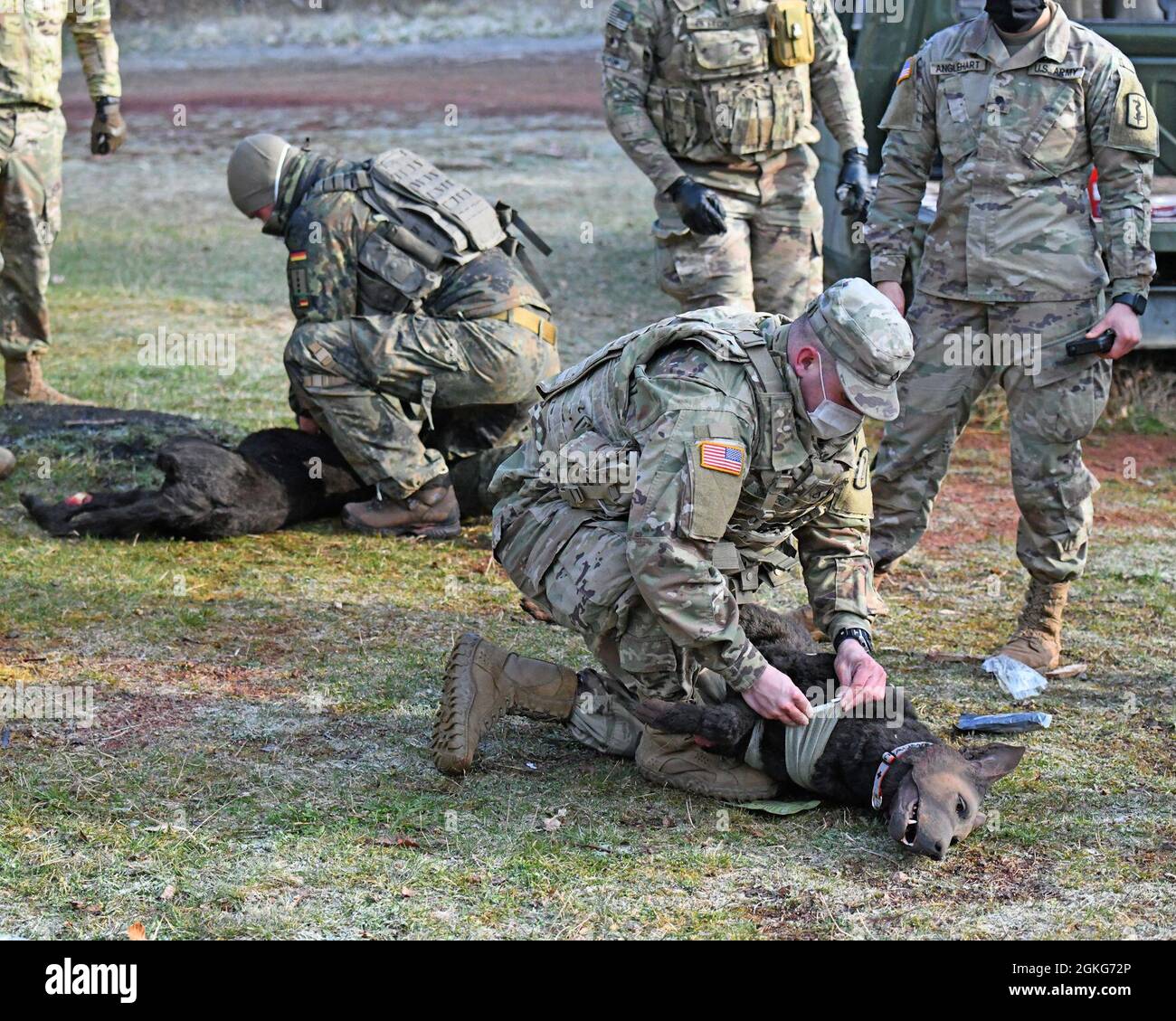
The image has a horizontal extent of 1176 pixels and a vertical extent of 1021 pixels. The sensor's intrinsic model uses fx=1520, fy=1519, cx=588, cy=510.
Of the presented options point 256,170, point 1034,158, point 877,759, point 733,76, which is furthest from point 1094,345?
point 256,170

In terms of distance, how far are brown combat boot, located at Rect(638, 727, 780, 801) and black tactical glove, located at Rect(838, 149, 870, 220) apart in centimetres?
291

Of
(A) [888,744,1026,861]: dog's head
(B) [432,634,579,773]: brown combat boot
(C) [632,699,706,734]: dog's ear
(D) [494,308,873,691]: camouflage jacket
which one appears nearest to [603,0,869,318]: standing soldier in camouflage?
(D) [494,308,873,691]: camouflage jacket

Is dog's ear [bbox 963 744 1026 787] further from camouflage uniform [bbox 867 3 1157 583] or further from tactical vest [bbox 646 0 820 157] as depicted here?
tactical vest [bbox 646 0 820 157]

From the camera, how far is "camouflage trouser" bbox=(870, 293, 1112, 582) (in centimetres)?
451

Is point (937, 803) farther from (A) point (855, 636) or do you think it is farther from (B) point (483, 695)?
(B) point (483, 695)

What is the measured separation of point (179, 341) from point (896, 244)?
5168 millimetres

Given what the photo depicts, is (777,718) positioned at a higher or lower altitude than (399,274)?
lower

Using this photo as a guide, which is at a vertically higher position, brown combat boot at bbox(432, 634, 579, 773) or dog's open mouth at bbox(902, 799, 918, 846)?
brown combat boot at bbox(432, 634, 579, 773)

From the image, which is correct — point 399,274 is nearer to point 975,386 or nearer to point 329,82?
point 975,386

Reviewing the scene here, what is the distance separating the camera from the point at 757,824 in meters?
3.57

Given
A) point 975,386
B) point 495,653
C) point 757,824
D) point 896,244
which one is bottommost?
point 757,824

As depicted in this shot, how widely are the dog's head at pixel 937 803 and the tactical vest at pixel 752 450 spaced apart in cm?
64

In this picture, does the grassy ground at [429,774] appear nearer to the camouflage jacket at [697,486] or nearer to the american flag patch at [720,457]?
the camouflage jacket at [697,486]
